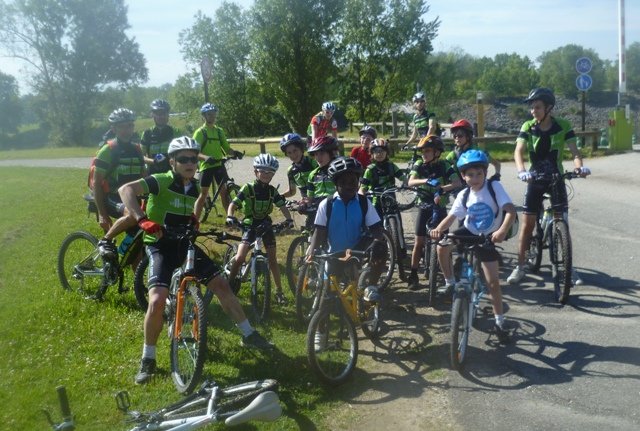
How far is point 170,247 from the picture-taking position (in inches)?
228

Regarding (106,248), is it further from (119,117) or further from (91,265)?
(119,117)

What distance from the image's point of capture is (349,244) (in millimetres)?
5992

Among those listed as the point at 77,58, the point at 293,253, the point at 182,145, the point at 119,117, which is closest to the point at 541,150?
the point at 293,253

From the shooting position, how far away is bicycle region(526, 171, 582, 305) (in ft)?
22.6

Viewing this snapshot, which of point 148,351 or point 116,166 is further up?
point 116,166

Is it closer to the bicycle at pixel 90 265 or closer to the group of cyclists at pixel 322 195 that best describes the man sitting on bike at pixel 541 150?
the group of cyclists at pixel 322 195

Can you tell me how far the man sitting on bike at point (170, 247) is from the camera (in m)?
5.53

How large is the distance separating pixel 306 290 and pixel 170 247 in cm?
180

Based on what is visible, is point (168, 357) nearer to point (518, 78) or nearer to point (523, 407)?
point (523, 407)

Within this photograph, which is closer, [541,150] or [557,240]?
[557,240]

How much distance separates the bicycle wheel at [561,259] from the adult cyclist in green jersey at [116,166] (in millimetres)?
5087

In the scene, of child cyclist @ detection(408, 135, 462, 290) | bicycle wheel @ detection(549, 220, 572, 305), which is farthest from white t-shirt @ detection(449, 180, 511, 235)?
child cyclist @ detection(408, 135, 462, 290)

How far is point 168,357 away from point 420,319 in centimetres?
270

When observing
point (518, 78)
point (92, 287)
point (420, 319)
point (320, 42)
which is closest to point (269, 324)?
point (420, 319)
